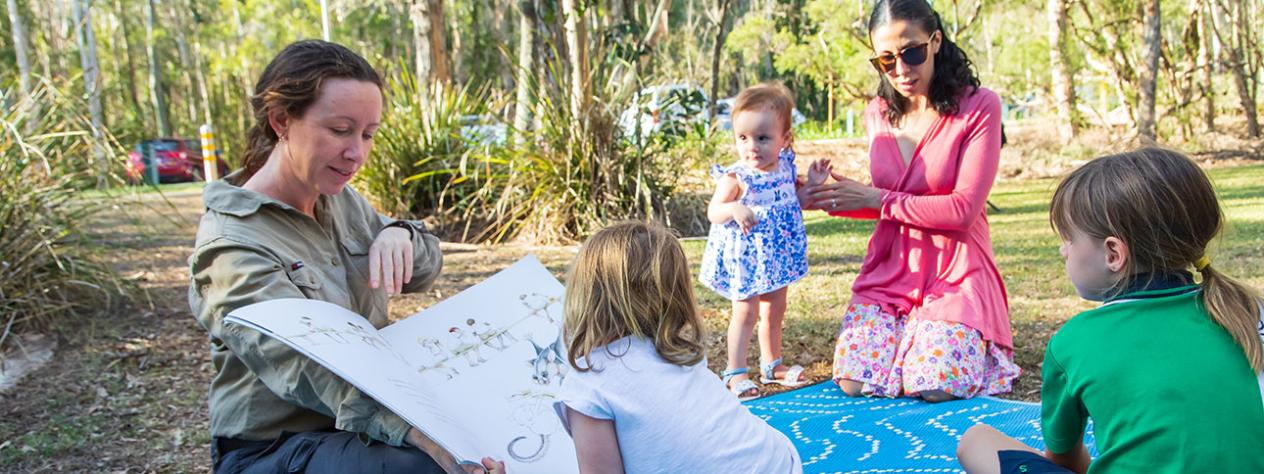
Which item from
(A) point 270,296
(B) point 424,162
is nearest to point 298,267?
(A) point 270,296

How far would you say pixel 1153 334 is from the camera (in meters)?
1.77

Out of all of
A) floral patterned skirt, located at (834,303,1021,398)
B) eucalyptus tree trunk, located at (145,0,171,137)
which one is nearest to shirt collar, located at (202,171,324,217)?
floral patterned skirt, located at (834,303,1021,398)

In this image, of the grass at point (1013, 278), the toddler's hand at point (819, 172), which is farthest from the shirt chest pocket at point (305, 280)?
the toddler's hand at point (819, 172)

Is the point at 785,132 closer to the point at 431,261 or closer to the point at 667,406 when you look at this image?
the point at 431,261

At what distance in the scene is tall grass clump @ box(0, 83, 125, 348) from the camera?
16.0 feet

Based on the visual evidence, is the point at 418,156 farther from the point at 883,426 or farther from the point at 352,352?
the point at 352,352

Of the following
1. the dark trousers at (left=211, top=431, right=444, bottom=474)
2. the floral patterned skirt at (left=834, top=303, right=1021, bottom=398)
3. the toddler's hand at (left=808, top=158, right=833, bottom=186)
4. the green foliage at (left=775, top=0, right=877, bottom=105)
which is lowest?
the floral patterned skirt at (left=834, top=303, right=1021, bottom=398)

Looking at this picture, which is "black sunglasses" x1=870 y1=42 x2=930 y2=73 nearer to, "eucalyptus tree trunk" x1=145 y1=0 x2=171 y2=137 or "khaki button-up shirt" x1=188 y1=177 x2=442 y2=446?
"khaki button-up shirt" x1=188 y1=177 x2=442 y2=446

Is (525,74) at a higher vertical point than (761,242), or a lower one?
higher

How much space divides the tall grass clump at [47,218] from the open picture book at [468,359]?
10.4 feet

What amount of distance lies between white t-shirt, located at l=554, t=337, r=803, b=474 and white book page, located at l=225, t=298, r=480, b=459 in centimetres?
26

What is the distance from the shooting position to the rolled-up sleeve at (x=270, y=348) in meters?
1.93

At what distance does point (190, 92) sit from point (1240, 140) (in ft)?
110

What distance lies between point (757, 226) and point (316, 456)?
217cm
